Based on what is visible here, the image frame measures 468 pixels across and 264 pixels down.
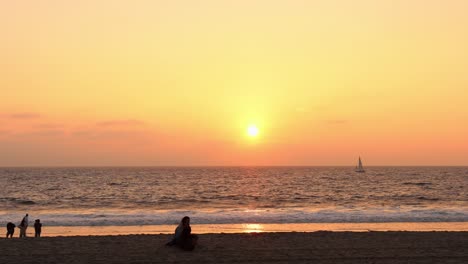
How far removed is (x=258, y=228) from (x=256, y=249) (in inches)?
491

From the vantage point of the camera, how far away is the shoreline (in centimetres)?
2959

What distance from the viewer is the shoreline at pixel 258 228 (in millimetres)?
29594

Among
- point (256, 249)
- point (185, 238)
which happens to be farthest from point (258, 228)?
point (185, 238)

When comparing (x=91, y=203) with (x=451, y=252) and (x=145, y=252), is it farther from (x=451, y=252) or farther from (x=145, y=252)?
(x=451, y=252)

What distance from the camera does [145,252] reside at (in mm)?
18219

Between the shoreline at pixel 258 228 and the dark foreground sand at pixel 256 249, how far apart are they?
6895 millimetres

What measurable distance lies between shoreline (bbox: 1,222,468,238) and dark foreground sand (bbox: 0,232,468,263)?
6.89 m

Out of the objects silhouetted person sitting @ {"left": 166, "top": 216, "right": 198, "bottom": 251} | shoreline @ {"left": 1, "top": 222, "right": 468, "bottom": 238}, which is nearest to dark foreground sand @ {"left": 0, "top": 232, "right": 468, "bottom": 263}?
silhouetted person sitting @ {"left": 166, "top": 216, "right": 198, "bottom": 251}

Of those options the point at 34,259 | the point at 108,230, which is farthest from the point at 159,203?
the point at 34,259

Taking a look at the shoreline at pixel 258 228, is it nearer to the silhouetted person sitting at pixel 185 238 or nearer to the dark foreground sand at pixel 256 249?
the dark foreground sand at pixel 256 249

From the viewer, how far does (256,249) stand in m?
18.8

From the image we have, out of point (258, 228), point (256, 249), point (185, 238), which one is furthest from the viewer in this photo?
point (258, 228)

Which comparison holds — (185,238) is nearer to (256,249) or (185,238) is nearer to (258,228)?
(256,249)

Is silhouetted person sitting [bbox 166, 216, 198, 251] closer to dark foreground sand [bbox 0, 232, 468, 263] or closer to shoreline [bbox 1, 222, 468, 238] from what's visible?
dark foreground sand [bbox 0, 232, 468, 263]
